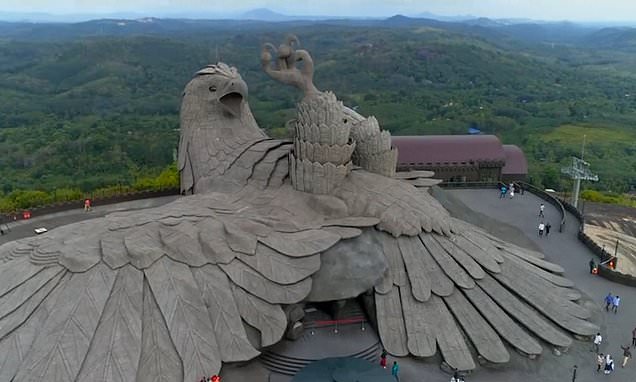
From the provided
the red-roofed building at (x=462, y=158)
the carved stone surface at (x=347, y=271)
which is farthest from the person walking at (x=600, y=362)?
the red-roofed building at (x=462, y=158)

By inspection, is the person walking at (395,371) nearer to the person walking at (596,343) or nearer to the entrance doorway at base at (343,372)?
the entrance doorway at base at (343,372)

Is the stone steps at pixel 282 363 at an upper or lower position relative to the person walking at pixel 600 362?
upper

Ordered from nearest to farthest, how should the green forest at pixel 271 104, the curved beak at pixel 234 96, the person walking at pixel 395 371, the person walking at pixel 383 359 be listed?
the person walking at pixel 395 371 → the person walking at pixel 383 359 → the curved beak at pixel 234 96 → the green forest at pixel 271 104

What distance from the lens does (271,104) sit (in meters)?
71.0

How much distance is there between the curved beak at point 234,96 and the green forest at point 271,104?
7.36 m

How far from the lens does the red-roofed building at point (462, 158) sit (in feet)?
87.2

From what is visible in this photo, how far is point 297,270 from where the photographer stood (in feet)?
35.8

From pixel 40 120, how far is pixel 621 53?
16249 cm

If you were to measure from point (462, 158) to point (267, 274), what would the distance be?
60.2ft

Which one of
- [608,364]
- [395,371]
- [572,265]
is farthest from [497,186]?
[395,371]

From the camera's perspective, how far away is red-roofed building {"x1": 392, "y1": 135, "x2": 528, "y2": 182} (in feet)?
87.2

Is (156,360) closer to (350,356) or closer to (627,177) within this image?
(350,356)

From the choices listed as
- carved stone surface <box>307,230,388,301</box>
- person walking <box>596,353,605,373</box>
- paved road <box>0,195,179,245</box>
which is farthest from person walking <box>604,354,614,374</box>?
paved road <box>0,195,179,245</box>

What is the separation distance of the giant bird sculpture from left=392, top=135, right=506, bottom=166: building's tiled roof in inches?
496
